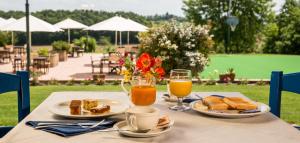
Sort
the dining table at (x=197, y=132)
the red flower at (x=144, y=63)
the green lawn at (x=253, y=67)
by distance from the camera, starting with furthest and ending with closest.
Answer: the green lawn at (x=253, y=67), the red flower at (x=144, y=63), the dining table at (x=197, y=132)

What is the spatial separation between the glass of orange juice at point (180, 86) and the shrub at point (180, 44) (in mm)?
6098

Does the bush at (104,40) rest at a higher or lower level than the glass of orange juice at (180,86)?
higher

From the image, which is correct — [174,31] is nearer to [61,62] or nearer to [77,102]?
[77,102]

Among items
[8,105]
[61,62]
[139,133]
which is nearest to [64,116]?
[139,133]

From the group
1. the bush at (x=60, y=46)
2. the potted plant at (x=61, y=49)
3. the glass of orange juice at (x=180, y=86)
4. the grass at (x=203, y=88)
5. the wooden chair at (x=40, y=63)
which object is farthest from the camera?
the bush at (x=60, y=46)

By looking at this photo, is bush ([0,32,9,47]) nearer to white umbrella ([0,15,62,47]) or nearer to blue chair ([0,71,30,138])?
white umbrella ([0,15,62,47])

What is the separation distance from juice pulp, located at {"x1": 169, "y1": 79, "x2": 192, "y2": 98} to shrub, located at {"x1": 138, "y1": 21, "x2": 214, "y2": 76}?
20.1 feet

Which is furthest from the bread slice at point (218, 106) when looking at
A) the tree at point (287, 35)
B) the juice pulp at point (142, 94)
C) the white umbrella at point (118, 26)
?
the tree at point (287, 35)

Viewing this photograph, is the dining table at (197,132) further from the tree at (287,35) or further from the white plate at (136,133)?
the tree at (287,35)

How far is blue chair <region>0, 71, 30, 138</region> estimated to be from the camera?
6.75 ft

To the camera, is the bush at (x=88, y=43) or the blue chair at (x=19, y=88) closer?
the blue chair at (x=19, y=88)

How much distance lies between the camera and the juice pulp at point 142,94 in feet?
5.67

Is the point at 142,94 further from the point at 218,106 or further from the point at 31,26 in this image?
the point at 31,26

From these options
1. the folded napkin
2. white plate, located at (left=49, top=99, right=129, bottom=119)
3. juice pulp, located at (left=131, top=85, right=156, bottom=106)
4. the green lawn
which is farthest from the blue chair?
the green lawn
